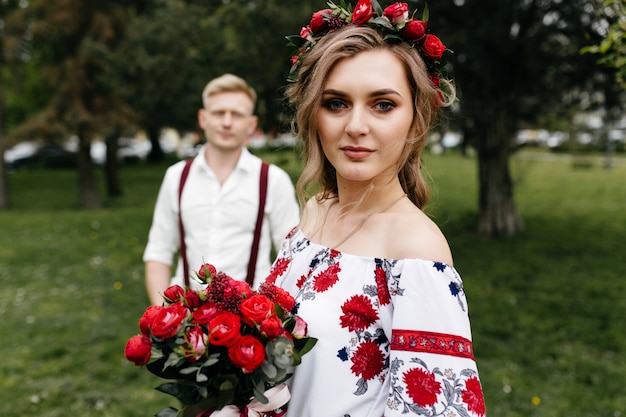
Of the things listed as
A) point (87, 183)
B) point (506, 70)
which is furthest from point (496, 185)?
point (87, 183)

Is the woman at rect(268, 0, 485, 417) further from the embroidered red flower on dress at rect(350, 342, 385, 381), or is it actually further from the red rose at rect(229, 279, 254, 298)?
the red rose at rect(229, 279, 254, 298)

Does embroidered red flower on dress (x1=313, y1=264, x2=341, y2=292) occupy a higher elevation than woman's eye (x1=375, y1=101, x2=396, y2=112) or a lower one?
lower

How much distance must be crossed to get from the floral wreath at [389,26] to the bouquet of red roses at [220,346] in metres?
0.88

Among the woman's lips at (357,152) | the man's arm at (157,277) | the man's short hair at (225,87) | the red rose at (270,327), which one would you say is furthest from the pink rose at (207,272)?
the man's short hair at (225,87)

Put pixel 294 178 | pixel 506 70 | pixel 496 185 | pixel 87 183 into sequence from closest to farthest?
pixel 294 178 → pixel 506 70 → pixel 496 185 → pixel 87 183

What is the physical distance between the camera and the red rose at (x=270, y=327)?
149 centimetres

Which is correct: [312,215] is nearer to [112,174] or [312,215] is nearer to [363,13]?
[363,13]

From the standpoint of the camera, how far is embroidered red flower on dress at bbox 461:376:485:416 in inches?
54.7

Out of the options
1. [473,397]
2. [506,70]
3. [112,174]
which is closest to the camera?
[473,397]

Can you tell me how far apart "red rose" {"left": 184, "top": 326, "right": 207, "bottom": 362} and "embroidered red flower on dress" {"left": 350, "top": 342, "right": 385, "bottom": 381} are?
43cm

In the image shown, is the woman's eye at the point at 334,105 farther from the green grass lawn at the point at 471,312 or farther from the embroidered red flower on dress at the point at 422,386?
the embroidered red flower on dress at the point at 422,386

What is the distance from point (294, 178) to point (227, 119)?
250 centimetres

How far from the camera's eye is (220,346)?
58.9 inches

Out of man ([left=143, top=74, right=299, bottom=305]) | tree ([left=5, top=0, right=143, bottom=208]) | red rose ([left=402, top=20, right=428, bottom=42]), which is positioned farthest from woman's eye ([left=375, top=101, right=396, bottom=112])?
tree ([left=5, top=0, right=143, bottom=208])
